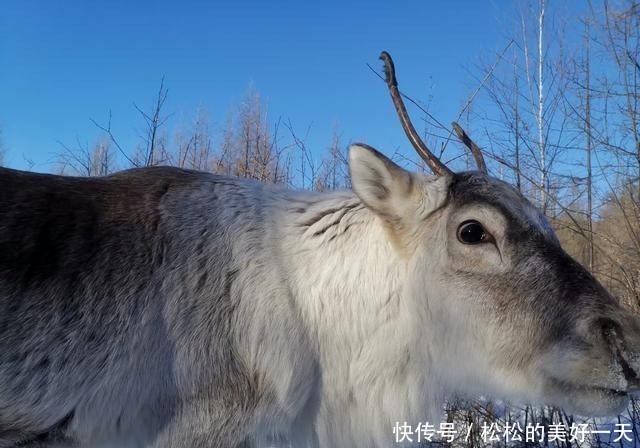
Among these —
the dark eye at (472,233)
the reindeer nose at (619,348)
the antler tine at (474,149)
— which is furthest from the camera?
the antler tine at (474,149)

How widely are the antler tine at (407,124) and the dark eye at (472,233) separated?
0.40 metres

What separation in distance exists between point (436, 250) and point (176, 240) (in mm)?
1435

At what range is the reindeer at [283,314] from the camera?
2697 millimetres

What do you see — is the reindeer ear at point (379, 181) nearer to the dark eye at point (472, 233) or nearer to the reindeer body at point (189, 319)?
the reindeer body at point (189, 319)

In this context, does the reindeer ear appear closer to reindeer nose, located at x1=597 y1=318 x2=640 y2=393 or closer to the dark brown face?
the dark brown face

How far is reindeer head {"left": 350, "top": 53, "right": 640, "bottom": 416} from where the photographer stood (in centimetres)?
272

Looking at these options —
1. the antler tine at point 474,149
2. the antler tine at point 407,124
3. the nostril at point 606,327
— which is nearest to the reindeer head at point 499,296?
the nostril at point 606,327

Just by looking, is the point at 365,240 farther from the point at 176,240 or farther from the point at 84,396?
the point at 84,396

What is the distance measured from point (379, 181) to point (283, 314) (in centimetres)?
92

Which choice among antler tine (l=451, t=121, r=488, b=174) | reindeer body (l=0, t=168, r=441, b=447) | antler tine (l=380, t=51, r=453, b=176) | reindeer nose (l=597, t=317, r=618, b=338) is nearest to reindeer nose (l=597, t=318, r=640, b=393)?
reindeer nose (l=597, t=317, r=618, b=338)

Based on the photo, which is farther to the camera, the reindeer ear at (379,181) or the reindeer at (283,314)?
the reindeer ear at (379,181)

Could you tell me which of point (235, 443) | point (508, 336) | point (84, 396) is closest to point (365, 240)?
point (508, 336)

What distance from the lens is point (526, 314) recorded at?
2830mm

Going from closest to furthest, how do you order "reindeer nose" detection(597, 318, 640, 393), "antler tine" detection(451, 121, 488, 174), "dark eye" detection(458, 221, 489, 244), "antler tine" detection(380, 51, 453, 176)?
"reindeer nose" detection(597, 318, 640, 393)
"dark eye" detection(458, 221, 489, 244)
"antler tine" detection(380, 51, 453, 176)
"antler tine" detection(451, 121, 488, 174)
